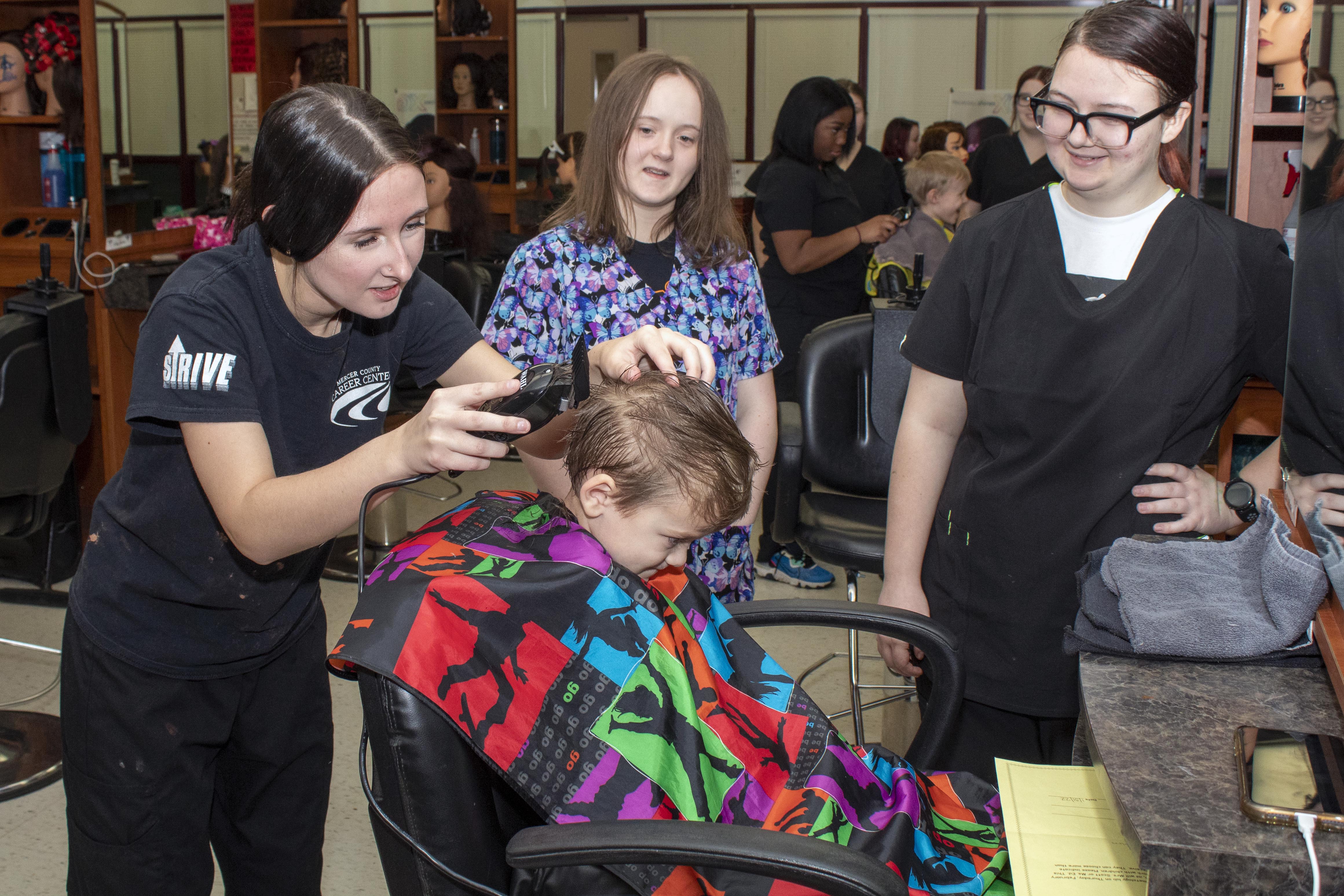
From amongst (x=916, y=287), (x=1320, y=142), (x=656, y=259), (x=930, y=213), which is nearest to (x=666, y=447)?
(x=656, y=259)

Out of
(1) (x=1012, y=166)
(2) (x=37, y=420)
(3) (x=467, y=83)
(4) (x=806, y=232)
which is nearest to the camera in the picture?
(2) (x=37, y=420)

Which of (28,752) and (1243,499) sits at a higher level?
(1243,499)

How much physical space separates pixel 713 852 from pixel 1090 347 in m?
0.81

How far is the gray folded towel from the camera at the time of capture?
3.53 feet

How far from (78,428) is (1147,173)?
2.68m

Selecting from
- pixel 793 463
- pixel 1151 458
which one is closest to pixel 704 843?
pixel 1151 458

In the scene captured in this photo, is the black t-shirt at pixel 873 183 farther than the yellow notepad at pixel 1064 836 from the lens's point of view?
Yes

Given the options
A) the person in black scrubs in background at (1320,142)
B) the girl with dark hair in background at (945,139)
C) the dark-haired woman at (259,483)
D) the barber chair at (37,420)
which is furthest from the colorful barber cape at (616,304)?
the girl with dark hair in background at (945,139)

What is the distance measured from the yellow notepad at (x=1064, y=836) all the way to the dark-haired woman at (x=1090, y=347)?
1.30 feet

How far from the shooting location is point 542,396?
3.57ft

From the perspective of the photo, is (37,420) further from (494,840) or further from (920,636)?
(920,636)

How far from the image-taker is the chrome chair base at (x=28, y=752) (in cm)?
244

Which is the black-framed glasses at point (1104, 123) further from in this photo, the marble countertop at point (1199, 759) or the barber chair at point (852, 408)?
the barber chair at point (852, 408)

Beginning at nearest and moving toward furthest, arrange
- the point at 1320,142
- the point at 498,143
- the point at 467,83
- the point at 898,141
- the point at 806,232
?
1. the point at 1320,142
2. the point at 806,232
3. the point at 898,141
4. the point at 467,83
5. the point at 498,143
